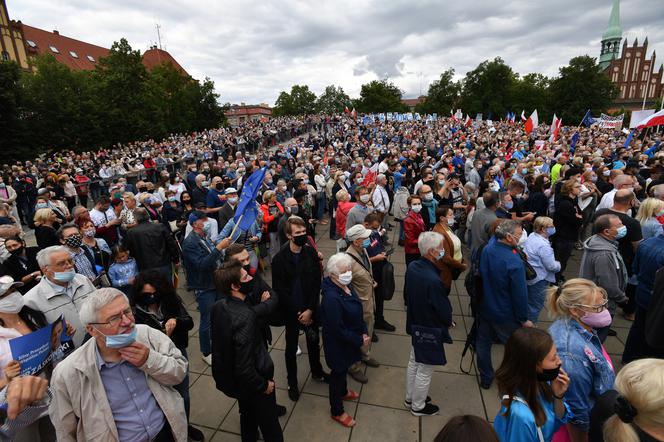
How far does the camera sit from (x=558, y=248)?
635cm

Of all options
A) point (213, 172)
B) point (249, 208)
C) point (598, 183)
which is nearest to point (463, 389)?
point (249, 208)

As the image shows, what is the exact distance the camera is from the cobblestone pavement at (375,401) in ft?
11.4

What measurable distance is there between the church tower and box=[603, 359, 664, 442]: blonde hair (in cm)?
13449

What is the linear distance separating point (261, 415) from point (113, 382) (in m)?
1.18

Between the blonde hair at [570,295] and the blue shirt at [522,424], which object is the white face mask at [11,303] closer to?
the blue shirt at [522,424]

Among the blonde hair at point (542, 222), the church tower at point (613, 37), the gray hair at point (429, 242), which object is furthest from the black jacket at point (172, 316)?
the church tower at point (613, 37)

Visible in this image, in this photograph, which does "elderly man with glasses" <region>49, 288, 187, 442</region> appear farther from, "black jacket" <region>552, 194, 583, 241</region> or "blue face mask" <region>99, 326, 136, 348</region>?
"black jacket" <region>552, 194, 583, 241</region>

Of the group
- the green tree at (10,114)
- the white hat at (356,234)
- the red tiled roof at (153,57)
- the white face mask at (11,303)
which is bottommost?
the white hat at (356,234)

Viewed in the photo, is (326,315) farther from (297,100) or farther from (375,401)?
(297,100)

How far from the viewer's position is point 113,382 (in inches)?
86.4

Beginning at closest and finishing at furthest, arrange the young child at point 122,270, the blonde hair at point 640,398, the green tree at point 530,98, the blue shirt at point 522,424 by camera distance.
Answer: the blonde hair at point 640,398 < the blue shirt at point 522,424 < the young child at point 122,270 < the green tree at point 530,98

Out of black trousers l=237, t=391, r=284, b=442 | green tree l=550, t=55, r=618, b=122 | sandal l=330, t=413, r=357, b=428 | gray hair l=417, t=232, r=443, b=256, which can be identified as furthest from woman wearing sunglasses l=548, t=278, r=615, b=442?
green tree l=550, t=55, r=618, b=122

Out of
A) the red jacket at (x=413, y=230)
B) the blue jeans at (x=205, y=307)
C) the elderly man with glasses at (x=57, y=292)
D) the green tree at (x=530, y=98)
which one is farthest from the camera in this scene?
the green tree at (x=530, y=98)

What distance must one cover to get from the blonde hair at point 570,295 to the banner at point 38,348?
148 inches
